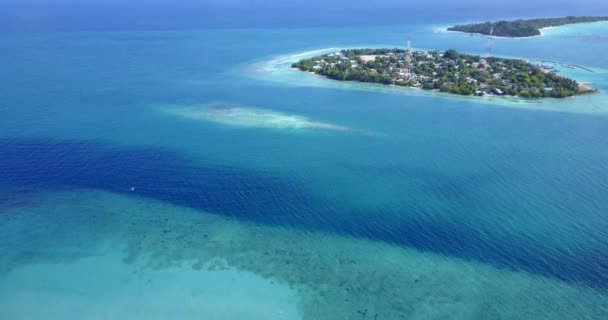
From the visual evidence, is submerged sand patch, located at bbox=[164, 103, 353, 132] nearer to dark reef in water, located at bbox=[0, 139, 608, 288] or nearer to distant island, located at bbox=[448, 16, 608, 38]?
dark reef in water, located at bbox=[0, 139, 608, 288]

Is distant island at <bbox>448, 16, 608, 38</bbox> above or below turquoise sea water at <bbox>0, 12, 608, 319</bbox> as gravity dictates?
above

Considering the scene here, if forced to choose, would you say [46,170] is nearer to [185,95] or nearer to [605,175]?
[185,95]

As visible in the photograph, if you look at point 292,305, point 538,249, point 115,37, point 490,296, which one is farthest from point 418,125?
point 115,37

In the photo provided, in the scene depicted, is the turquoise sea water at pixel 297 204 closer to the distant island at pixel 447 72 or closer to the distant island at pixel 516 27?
the distant island at pixel 447 72

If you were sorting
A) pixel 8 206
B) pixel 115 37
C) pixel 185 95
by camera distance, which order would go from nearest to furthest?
pixel 8 206 < pixel 185 95 < pixel 115 37

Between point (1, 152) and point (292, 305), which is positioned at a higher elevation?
point (1, 152)

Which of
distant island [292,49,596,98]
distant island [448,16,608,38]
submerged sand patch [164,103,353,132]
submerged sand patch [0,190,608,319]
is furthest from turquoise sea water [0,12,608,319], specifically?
distant island [448,16,608,38]

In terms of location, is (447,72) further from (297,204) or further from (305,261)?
(305,261)
